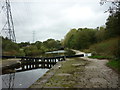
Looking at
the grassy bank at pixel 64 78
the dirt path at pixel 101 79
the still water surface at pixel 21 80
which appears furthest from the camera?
the still water surface at pixel 21 80

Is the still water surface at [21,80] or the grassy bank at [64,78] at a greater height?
the grassy bank at [64,78]

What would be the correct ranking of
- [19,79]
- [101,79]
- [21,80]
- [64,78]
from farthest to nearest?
[19,79] → [21,80] → [64,78] → [101,79]

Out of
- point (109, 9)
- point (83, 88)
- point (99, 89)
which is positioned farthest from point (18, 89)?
point (109, 9)

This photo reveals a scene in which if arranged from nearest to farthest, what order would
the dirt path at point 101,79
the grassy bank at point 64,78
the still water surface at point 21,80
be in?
1. the dirt path at point 101,79
2. the grassy bank at point 64,78
3. the still water surface at point 21,80

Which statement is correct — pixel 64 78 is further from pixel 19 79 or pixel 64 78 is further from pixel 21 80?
pixel 19 79

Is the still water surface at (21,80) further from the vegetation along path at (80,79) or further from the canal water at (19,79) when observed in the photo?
the vegetation along path at (80,79)

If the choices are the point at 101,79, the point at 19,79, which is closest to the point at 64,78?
the point at 101,79

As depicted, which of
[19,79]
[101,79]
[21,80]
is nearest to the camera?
[101,79]

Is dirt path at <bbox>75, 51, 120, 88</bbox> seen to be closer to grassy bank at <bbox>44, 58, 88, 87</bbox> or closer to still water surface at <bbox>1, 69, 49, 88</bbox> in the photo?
grassy bank at <bbox>44, 58, 88, 87</bbox>

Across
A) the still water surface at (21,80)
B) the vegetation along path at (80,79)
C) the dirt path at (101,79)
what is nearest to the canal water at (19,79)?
the still water surface at (21,80)

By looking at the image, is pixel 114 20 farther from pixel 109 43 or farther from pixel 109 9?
pixel 109 43

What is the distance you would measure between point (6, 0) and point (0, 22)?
10.6 feet

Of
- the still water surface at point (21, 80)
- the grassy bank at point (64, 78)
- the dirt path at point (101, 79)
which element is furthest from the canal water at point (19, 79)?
the dirt path at point (101, 79)

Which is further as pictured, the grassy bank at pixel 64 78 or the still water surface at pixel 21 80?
the still water surface at pixel 21 80
